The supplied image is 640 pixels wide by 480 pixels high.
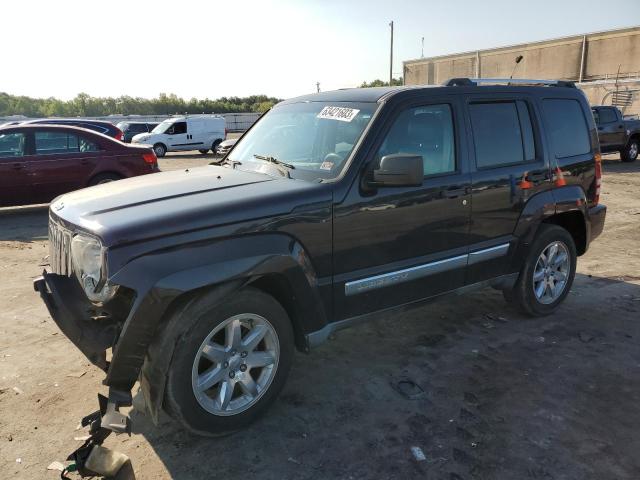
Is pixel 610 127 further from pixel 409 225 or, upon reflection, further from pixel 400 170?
pixel 400 170

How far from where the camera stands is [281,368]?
3123 mm

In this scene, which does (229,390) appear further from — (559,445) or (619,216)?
(619,216)

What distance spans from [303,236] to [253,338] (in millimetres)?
666

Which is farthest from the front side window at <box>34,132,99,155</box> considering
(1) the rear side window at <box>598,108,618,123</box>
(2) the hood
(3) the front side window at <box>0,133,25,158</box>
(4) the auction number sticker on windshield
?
(1) the rear side window at <box>598,108,618,123</box>

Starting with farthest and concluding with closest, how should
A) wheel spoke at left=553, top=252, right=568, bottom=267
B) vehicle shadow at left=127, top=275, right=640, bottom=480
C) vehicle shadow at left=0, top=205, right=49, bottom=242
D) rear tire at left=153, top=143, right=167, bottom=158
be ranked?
rear tire at left=153, top=143, right=167, bottom=158 → vehicle shadow at left=0, top=205, right=49, bottom=242 → wheel spoke at left=553, top=252, right=568, bottom=267 → vehicle shadow at left=127, top=275, right=640, bottom=480

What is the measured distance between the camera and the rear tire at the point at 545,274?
4.50m

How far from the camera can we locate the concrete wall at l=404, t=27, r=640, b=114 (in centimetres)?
3706

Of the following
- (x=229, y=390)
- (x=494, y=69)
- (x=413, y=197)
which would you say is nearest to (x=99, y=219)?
(x=229, y=390)

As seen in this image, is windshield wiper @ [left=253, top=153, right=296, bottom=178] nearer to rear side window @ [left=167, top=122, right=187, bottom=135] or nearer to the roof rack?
the roof rack

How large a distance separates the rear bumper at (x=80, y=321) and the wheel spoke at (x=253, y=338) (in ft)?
2.32

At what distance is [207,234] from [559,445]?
2.30m

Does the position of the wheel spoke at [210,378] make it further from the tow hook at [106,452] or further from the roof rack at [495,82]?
the roof rack at [495,82]

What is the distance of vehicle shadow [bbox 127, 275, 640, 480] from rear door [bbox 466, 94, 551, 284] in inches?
28.5

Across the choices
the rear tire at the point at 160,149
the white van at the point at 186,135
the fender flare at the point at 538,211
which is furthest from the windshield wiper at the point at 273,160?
the rear tire at the point at 160,149
